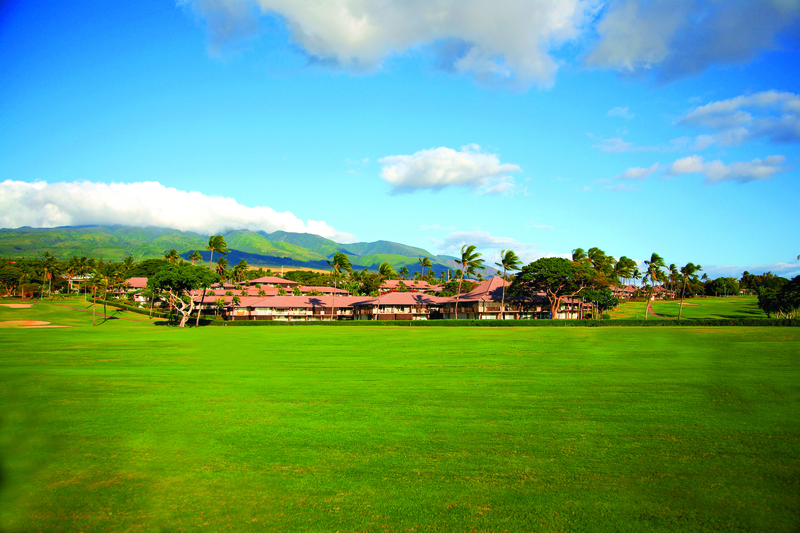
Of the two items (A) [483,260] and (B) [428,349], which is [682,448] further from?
(A) [483,260]

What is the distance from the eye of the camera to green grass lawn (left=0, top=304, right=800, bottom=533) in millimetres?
8414

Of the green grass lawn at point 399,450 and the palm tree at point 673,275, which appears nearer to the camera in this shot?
the green grass lawn at point 399,450

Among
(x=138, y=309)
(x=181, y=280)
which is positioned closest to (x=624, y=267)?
(x=181, y=280)

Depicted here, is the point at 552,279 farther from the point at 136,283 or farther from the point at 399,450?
the point at 136,283

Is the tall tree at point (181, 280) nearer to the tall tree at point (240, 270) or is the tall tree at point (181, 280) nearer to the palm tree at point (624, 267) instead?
the tall tree at point (240, 270)

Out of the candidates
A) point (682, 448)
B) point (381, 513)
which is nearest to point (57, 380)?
point (381, 513)

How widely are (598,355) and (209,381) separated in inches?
1002

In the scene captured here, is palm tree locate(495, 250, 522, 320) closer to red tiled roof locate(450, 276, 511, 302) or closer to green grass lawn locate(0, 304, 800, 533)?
red tiled roof locate(450, 276, 511, 302)

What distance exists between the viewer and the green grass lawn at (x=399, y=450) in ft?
27.6

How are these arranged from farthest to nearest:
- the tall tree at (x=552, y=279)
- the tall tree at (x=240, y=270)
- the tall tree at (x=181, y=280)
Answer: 1. the tall tree at (x=240, y=270)
2. the tall tree at (x=552, y=279)
3. the tall tree at (x=181, y=280)

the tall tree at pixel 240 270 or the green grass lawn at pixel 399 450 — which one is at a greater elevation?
the tall tree at pixel 240 270

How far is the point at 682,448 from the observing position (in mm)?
11930

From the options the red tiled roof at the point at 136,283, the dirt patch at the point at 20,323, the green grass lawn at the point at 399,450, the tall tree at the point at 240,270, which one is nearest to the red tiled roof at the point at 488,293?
the green grass lawn at the point at 399,450

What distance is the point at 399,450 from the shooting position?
1183cm
